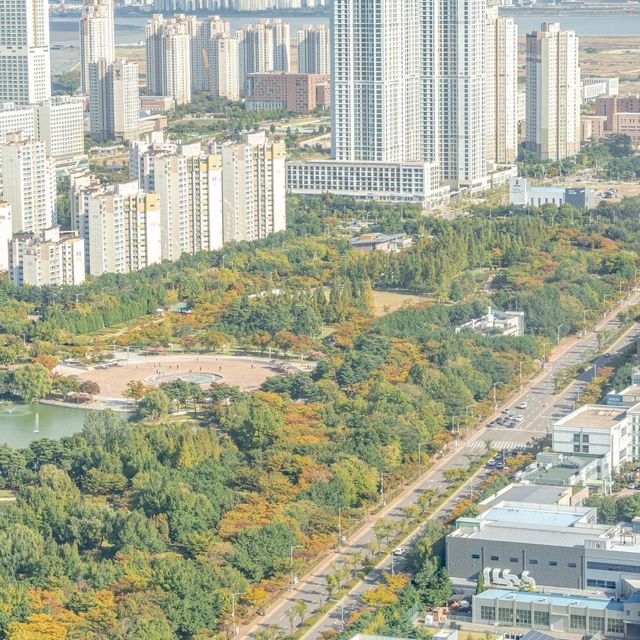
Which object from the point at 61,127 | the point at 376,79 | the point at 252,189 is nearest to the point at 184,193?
the point at 252,189

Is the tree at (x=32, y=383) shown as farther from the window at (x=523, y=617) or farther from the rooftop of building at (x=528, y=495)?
the window at (x=523, y=617)

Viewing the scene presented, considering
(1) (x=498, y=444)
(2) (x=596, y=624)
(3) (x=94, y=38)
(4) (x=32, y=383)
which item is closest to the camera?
(2) (x=596, y=624)

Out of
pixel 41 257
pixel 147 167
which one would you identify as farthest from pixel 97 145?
pixel 41 257

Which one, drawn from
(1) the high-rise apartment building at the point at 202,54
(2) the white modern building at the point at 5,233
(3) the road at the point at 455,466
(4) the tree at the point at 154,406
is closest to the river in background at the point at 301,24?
(1) the high-rise apartment building at the point at 202,54

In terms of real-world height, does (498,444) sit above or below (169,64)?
below

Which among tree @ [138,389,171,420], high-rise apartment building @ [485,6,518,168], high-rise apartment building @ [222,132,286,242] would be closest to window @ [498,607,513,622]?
tree @ [138,389,171,420]

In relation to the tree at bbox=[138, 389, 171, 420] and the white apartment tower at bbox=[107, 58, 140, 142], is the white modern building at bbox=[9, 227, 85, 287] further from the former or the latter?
the white apartment tower at bbox=[107, 58, 140, 142]

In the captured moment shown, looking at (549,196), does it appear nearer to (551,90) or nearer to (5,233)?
(551,90)
